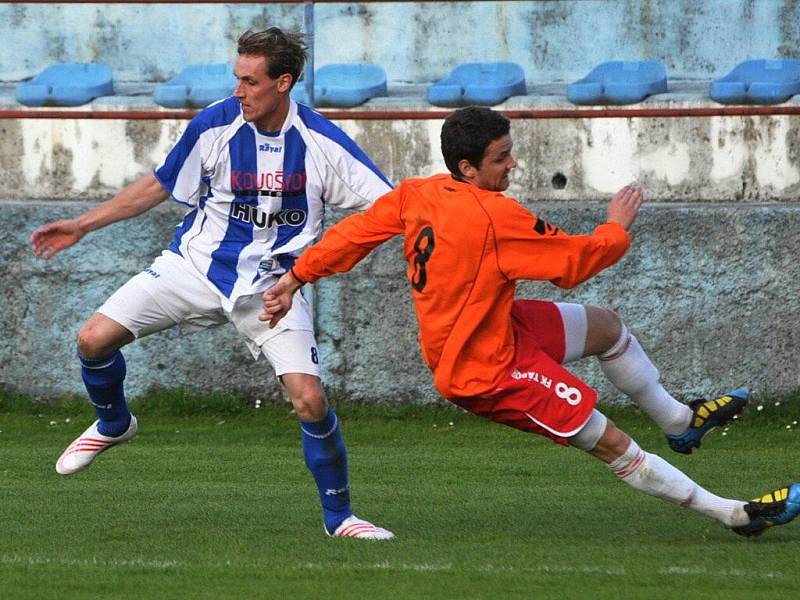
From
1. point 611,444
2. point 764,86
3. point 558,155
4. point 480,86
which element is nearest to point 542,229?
point 611,444

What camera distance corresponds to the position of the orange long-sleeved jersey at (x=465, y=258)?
18.7 ft

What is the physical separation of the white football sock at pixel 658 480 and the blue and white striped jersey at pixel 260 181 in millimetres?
1492

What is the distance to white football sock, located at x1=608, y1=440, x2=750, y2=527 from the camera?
5.88m

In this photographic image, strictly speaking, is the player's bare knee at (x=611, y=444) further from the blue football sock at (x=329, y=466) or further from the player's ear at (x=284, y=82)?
the player's ear at (x=284, y=82)

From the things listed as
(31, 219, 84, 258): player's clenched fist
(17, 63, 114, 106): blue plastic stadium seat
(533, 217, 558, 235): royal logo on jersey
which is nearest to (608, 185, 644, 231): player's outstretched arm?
(533, 217, 558, 235): royal logo on jersey

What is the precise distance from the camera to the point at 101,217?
6.59 m

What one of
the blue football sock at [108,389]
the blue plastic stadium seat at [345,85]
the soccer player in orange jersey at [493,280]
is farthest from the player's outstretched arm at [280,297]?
the blue plastic stadium seat at [345,85]

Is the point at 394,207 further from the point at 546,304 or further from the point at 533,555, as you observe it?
the point at 533,555

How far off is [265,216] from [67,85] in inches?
202

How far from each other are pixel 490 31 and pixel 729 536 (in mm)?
6426

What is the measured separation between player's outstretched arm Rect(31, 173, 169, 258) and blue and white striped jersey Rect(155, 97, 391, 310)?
0.24 ft

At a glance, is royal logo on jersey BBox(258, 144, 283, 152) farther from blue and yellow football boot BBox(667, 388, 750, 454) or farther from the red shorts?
blue and yellow football boot BBox(667, 388, 750, 454)

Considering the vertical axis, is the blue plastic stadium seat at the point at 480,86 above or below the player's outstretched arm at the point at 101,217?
below

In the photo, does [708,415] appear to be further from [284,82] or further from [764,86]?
[764,86]
